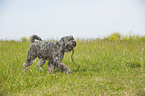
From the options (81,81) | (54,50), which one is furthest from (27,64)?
(81,81)

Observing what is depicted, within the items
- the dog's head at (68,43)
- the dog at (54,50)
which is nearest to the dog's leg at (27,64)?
the dog at (54,50)

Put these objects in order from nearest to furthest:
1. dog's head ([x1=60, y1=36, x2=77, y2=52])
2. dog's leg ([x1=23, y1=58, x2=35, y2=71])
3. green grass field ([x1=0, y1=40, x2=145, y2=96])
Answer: green grass field ([x1=0, y1=40, x2=145, y2=96])
dog's head ([x1=60, y1=36, x2=77, y2=52])
dog's leg ([x1=23, y1=58, x2=35, y2=71])

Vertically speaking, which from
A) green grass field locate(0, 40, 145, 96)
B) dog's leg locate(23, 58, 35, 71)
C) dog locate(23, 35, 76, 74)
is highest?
dog locate(23, 35, 76, 74)

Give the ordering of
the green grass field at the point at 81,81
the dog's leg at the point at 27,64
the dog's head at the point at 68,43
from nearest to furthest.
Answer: the green grass field at the point at 81,81, the dog's head at the point at 68,43, the dog's leg at the point at 27,64

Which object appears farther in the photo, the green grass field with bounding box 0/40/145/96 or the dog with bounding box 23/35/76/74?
the dog with bounding box 23/35/76/74

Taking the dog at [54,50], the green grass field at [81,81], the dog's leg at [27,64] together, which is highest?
the dog at [54,50]

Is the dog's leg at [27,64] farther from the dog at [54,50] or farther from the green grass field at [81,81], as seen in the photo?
the dog at [54,50]

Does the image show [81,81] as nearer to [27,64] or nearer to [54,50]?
[54,50]

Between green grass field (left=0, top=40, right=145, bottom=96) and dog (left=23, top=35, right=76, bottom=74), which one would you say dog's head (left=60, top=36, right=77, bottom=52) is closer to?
dog (left=23, top=35, right=76, bottom=74)

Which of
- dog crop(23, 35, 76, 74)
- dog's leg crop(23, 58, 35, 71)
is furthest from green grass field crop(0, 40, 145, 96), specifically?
dog crop(23, 35, 76, 74)

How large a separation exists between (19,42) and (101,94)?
9.30 m

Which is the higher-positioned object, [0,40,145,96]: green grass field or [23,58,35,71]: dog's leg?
[23,58,35,71]: dog's leg

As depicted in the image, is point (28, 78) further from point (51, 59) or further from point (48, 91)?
point (48, 91)

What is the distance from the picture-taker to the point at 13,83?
15.5ft
